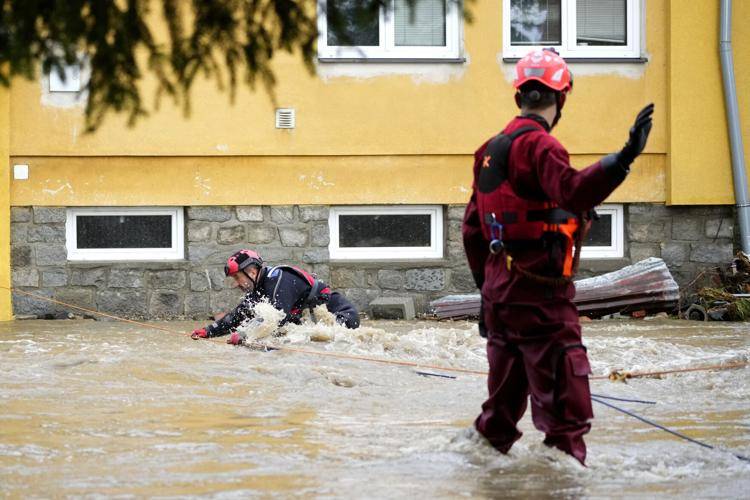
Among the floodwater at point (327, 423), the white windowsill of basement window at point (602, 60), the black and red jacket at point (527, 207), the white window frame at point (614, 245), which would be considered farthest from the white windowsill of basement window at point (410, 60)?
the black and red jacket at point (527, 207)

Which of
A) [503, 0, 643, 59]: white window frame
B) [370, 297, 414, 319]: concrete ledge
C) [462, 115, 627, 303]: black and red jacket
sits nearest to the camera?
Answer: [462, 115, 627, 303]: black and red jacket

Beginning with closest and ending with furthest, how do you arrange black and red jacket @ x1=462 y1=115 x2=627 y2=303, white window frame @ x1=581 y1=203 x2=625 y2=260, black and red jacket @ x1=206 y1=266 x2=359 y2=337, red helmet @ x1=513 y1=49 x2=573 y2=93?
black and red jacket @ x1=462 y1=115 x2=627 y2=303 < red helmet @ x1=513 y1=49 x2=573 y2=93 < black and red jacket @ x1=206 y1=266 x2=359 y2=337 < white window frame @ x1=581 y1=203 x2=625 y2=260

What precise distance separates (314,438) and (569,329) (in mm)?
1872

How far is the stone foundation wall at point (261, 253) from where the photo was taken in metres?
14.6

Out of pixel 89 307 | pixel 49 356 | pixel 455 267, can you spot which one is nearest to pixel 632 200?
pixel 455 267

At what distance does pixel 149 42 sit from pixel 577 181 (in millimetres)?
1784

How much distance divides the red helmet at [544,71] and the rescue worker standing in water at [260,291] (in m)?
5.46

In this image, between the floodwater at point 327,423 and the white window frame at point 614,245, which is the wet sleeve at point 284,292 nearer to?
the floodwater at point 327,423

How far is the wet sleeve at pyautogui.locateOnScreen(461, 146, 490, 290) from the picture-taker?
5.93 meters

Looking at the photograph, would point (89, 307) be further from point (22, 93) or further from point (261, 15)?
point (261, 15)

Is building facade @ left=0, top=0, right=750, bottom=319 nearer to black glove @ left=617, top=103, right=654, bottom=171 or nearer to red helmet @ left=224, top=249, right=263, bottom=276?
red helmet @ left=224, top=249, right=263, bottom=276

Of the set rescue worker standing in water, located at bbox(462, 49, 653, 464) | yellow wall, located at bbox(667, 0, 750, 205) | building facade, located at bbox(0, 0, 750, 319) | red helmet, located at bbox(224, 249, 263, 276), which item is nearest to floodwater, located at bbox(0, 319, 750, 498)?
rescue worker standing in water, located at bbox(462, 49, 653, 464)

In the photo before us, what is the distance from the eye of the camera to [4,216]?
14.5 meters

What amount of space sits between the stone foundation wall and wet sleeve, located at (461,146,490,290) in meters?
8.83
